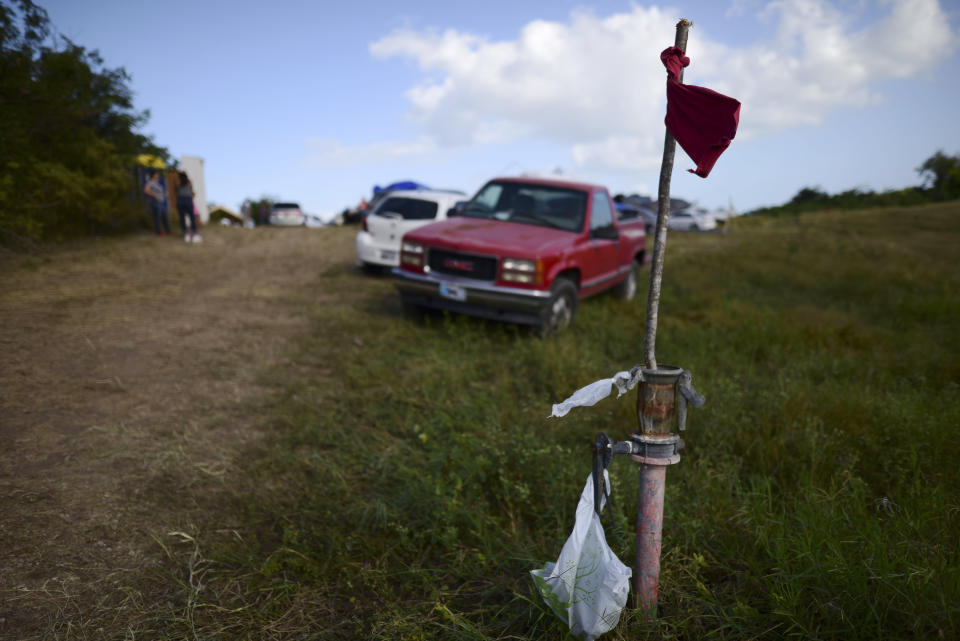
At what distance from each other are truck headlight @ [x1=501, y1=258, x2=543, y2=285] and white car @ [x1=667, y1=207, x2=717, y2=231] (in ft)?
79.6

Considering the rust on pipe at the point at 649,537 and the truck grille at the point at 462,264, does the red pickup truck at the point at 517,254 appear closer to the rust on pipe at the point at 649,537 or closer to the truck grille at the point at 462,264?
the truck grille at the point at 462,264

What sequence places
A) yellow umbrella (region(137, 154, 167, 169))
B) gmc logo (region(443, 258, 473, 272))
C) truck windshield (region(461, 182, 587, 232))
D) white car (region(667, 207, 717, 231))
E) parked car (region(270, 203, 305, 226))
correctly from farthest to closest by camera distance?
parked car (region(270, 203, 305, 226))
white car (region(667, 207, 717, 231))
yellow umbrella (region(137, 154, 167, 169))
truck windshield (region(461, 182, 587, 232))
gmc logo (region(443, 258, 473, 272))

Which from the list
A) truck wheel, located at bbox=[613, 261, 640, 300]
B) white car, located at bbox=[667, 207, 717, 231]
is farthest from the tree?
truck wheel, located at bbox=[613, 261, 640, 300]

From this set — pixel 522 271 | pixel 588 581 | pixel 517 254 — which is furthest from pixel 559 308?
pixel 588 581

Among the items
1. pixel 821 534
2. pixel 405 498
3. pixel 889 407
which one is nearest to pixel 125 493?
pixel 405 498

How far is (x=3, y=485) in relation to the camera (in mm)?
2777

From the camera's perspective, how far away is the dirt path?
238cm

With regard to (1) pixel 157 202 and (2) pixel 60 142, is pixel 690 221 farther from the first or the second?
(2) pixel 60 142

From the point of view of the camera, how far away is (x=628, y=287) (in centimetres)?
875

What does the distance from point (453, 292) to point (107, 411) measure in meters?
3.23

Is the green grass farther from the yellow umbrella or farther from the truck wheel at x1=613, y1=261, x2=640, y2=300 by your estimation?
the yellow umbrella

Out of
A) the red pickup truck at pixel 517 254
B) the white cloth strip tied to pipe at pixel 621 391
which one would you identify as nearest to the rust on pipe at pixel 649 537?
the white cloth strip tied to pipe at pixel 621 391

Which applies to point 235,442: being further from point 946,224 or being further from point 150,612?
point 946,224

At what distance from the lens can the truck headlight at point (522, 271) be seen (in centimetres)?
577
